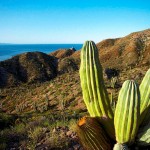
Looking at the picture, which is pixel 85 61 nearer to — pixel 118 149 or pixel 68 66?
pixel 118 149

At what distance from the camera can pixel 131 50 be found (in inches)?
2132

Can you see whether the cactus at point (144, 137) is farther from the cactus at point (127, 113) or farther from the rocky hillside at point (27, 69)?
the rocky hillside at point (27, 69)

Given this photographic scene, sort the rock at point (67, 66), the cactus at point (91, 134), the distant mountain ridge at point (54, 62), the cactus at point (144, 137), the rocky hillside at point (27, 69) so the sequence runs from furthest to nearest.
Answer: the rock at point (67, 66) → the rocky hillside at point (27, 69) → the distant mountain ridge at point (54, 62) → the cactus at point (144, 137) → the cactus at point (91, 134)

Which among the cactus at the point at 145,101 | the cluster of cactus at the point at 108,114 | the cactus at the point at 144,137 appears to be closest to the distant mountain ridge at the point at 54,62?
the cactus at the point at 145,101

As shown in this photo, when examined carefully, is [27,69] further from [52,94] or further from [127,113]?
[127,113]

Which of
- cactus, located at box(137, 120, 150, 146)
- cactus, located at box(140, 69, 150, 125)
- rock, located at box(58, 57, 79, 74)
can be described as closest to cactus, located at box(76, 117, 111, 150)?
cactus, located at box(137, 120, 150, 146)

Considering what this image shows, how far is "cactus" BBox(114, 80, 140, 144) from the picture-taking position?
402cm

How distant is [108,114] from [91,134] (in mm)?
621

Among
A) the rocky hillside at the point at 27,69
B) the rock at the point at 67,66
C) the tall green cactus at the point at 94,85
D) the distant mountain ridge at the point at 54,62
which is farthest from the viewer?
the rock at the point at 67,66

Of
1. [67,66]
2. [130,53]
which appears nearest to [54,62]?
[67,66]

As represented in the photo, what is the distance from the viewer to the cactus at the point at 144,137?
4.32m

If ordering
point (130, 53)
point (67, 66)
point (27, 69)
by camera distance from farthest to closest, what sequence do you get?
point (67, 66) < point (27, 69) < point (130, 53)

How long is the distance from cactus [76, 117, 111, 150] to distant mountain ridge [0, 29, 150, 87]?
43.2m

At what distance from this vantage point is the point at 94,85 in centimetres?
451
